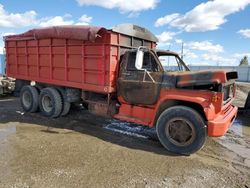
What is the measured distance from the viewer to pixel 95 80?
22.7ft

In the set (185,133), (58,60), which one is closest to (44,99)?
(58,60)

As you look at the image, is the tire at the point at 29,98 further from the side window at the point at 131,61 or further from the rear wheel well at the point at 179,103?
the rear wheel well at the point at 179,103

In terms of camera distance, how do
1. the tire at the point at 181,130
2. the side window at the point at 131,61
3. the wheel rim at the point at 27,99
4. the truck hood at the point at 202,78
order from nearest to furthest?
the truck hood at the point at 202,78
the tire at the point at 181,130
the side window at the point at 131,61
the wheel rim at the point at 27,99

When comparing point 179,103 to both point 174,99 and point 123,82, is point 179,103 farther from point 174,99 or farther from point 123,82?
point 123,82

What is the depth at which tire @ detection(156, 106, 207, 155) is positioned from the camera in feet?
17.1

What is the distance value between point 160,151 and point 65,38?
4273 millimetres

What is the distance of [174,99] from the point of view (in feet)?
18.2

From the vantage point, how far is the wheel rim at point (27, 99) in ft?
29.5

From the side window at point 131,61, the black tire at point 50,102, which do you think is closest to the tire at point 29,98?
the black tire at point 50,102

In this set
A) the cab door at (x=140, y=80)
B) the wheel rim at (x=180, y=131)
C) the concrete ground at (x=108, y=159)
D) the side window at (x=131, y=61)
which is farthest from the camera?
the side window at (x=131, y=61)

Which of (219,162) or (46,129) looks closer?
(219,162)

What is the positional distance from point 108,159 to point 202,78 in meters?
2.57

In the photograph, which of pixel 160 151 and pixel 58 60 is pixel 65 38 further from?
pixel 160 151

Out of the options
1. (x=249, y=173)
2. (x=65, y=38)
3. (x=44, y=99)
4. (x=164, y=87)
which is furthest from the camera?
(x=44, y=99)
